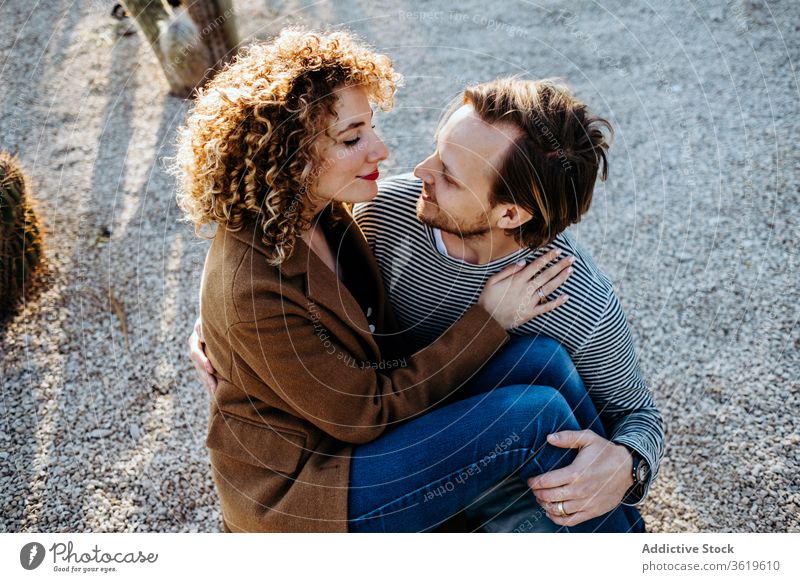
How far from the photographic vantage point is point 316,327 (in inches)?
75.5

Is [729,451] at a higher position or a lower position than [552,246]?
lower

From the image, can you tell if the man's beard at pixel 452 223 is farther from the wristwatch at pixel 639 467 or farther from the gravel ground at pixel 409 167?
the gravel ground at pixel 409 167

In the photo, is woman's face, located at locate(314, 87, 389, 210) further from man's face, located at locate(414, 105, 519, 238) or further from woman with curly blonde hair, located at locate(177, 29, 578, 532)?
man's face, located at locate(414, 105, 519, 238)

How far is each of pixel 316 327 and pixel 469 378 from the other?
0.54 m

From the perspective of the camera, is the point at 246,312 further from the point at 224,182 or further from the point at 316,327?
the point at 224,182

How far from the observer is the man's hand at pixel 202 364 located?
2135mm

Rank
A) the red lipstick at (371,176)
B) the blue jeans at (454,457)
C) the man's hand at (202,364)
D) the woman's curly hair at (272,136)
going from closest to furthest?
1. the woman's curly hair at (272,136)
2. the blue jeans at (454,457)
3. the red lipstick at (371,176)
4. the man's hand at (202,364)

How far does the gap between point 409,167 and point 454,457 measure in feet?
7.90

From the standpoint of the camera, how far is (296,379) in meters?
1.85
